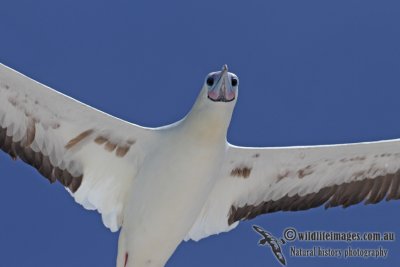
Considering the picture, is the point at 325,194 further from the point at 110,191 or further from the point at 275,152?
the point at 110,191

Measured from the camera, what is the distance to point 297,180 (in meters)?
21.4

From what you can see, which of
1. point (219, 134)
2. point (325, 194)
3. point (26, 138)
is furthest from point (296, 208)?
point (26, 138)

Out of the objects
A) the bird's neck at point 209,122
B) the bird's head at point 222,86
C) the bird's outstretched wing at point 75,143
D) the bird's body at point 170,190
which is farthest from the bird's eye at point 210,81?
the bird's outstretched wing at point 75,143

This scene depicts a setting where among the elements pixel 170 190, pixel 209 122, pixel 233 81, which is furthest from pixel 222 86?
pixel 170 190

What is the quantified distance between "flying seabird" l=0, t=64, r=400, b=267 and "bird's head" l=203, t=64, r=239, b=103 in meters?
0.02

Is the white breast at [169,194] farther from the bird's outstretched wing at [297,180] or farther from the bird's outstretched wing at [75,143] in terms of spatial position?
the bird's outstretched wing at [297,180]

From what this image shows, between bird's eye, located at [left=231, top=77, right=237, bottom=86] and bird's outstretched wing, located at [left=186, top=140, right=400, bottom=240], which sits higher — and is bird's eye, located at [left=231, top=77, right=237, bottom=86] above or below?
above

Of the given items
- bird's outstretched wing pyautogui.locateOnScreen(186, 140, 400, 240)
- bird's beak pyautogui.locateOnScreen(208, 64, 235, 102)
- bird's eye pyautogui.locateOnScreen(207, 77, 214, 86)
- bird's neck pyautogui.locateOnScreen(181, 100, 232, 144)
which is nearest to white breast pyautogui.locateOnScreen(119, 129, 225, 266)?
bird's neck pyautogui.locateOnScreen(181, 100, 232, 144)

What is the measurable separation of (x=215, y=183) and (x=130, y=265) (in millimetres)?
2182

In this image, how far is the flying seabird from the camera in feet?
62.9

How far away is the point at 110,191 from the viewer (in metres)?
20.6

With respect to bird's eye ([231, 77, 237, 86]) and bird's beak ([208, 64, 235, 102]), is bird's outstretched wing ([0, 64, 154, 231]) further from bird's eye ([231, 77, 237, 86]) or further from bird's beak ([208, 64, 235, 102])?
bird's eye ([231, 77, 237, 86])

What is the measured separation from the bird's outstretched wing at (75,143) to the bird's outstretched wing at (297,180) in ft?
5.41

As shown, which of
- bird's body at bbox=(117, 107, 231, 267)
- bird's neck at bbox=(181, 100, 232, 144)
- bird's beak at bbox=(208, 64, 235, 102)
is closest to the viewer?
bird's beak at bbox=(208, 64, 235, 102)
